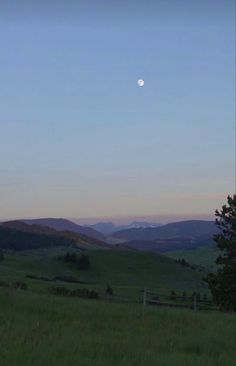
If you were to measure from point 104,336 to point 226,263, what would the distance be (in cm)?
2260

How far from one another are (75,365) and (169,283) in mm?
79980

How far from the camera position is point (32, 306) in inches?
574

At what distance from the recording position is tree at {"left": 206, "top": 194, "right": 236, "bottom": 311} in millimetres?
32469

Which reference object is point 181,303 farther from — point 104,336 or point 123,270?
point 123,270

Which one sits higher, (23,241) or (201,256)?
(23,241)

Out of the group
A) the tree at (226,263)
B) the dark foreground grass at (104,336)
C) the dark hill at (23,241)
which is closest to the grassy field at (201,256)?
the dark hill at (23,241)

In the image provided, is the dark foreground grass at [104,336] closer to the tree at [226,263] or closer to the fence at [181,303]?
the fence at [181,303]

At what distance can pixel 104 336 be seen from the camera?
11734mm

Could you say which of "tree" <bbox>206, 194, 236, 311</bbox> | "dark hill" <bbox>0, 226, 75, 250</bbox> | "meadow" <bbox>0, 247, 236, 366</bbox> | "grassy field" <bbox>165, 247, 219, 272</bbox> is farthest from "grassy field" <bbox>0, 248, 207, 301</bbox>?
"meadow" <bbox>0, 247, 236, 366</bbox>

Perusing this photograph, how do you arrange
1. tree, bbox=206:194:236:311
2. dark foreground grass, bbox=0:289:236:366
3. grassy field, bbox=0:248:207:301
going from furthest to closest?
grassy field, bbox=0:248:207:301 < tree, bbox=206:194:236:311 < dark foreground grass, bbox=0:289:236:366

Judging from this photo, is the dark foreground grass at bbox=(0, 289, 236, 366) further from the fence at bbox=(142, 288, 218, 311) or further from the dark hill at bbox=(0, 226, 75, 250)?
the dark hill at bbox=(0, 226, 75, 250)

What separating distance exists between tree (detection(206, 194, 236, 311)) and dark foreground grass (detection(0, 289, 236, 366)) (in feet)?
49.4

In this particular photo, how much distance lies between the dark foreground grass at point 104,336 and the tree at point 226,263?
593 inches

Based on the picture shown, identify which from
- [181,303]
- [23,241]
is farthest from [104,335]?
[23,241]
